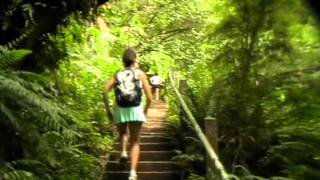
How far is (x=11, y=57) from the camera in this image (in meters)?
6.42

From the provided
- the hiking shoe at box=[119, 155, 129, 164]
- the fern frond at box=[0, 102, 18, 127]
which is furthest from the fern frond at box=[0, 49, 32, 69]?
the hiking shoe at box=[119, 155, 129, 164]

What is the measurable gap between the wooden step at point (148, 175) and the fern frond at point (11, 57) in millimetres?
2820

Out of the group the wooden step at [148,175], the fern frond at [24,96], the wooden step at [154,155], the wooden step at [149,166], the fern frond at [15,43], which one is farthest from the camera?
the wooden step at [154,155]

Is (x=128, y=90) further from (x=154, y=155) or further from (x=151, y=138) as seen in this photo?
(x=151, y=138)

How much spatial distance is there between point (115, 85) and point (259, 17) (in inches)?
88.8

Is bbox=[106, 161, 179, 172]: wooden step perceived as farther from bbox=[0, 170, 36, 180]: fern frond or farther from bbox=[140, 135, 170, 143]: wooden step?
bbox=[0, 170, 36, 180]: fern frond

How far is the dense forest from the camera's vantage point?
5.24 m

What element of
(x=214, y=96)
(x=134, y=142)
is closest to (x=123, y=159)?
(x=134, y=142)

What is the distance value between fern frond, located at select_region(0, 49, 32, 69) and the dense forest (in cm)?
1

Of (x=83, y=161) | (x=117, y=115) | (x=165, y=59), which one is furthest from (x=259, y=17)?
Result: (x=165, y=59)

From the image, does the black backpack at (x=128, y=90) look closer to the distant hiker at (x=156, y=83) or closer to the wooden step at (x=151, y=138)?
the wooden step at (x=151, y=138)

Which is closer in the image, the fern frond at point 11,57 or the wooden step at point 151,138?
the fern frond at point 11,57

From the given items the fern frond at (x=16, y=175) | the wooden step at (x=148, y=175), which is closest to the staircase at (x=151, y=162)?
the wooden step at (x=148, y=175)

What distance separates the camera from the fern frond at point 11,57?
249 inches
